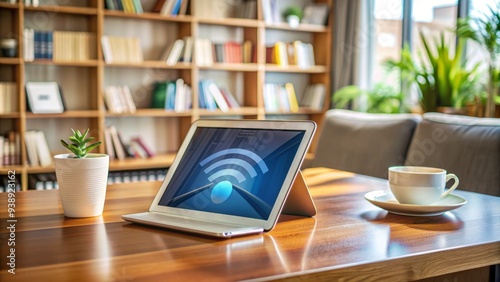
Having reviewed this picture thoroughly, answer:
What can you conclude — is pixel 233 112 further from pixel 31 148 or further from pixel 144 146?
pixel 31 148

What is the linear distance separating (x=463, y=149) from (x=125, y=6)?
2699 millimetres

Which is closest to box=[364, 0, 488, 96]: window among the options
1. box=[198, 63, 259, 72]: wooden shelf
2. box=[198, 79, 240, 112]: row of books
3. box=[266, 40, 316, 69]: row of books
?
box=[266, 40, 316, 69]: row of books

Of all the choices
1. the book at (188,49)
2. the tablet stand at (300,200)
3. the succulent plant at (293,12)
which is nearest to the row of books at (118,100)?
the book at (188,49)

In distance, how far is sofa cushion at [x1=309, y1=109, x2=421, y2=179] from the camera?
2.75 meters

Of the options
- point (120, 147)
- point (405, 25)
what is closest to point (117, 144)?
point (120, 147)

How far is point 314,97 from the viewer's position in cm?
524

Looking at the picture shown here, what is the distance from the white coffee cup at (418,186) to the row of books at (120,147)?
319 cm

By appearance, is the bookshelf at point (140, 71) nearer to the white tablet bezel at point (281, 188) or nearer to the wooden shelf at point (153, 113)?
the wooden shelf at point (153, 113)

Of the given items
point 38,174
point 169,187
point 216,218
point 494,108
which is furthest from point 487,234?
point 38,174

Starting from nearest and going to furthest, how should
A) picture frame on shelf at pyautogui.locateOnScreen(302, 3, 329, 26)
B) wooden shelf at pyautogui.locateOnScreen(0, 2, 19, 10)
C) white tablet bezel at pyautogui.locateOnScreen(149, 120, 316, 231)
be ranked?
white tablet bezel at pyautogui.locateOnScreen(149, 120, 316, 231), wooden shelf at pyautogui.locateOnScreen(0, 2, 19, 10), picture frame on shelf at pyautogui.locateOnScreen(302, 3, 329, 26)

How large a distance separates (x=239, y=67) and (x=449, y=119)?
236cm

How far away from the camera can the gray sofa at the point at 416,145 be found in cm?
236

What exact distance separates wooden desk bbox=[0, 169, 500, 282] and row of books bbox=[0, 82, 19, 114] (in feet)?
9.44

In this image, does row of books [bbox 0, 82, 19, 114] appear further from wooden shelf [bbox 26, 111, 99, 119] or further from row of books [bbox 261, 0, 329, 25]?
row of books [bbox 261, 0, 329, 25]
